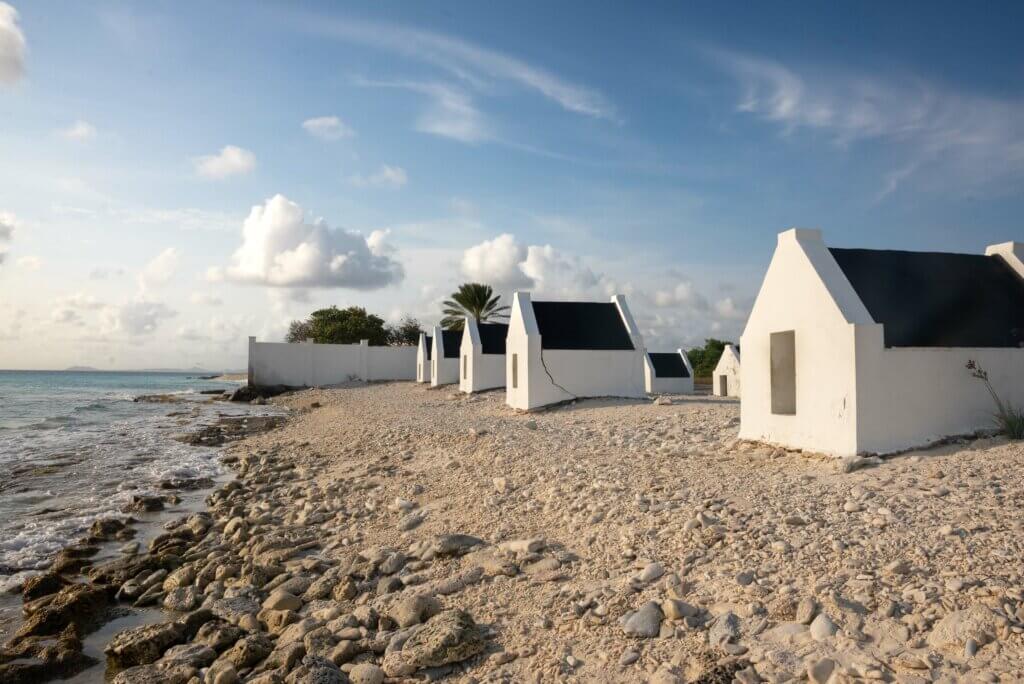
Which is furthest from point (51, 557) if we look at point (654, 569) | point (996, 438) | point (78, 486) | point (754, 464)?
point (996, 438)

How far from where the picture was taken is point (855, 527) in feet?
19.3

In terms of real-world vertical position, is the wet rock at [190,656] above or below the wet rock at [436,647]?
below

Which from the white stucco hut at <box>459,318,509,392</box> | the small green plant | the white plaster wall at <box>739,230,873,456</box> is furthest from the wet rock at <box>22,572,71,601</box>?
the white stucco hut at <box>459,318,509,392</box>

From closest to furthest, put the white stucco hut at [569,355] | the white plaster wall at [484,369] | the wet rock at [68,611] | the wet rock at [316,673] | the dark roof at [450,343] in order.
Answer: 1. the wet rock at [316,673]
2. the wet rock at [68,611]
3. the white stucco hut at [569,355]
4. the white plaster wall at [484,369]
5. the dark roof at [450,343]

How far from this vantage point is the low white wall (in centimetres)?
4591

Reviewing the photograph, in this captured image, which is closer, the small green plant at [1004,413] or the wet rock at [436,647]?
the wet rock at [436,647]

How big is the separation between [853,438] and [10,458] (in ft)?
65.7

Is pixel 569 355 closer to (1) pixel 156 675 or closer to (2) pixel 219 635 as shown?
(2) pixel 219 635

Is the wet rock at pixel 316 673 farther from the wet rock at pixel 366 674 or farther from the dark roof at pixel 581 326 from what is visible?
the dark roof at pixel 581 326

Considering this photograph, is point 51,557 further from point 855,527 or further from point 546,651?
point 855,527

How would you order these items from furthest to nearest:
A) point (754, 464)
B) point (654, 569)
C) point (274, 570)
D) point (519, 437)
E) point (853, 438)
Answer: point (519, 437) → point (754, 464) → point (853, 438) → point (274, 570) → point (654, 569)

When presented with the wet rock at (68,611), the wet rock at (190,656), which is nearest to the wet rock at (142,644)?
the wet rock at (190,656)

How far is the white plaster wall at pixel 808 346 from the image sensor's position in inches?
349

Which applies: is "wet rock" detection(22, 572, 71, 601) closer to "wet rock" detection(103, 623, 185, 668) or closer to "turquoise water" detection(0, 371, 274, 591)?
"turquoise water" detection(0, 371, 274, 591)
